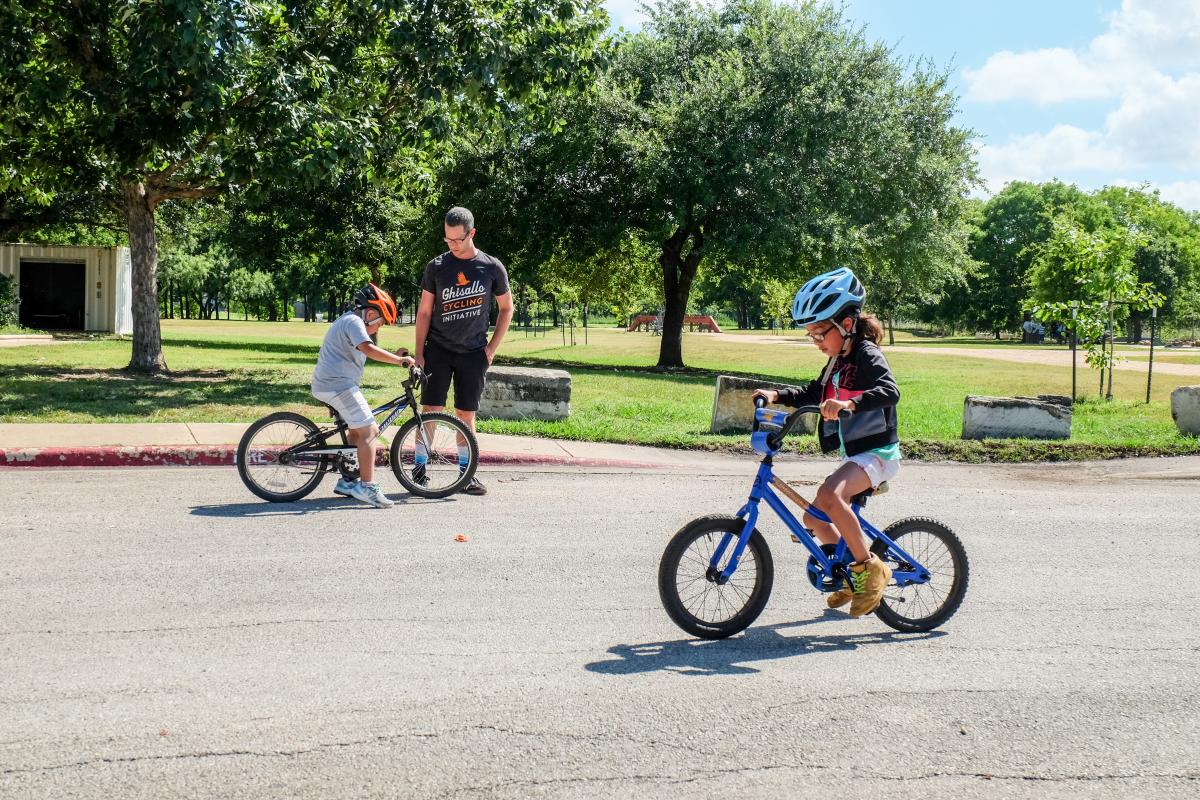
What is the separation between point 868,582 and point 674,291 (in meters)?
27.6

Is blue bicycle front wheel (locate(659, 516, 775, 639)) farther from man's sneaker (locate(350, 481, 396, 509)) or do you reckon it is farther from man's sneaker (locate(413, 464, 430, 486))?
man's sneaker (locate(413, 464, 430, 486))

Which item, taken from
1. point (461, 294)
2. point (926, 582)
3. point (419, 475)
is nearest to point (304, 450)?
point (419, 475)

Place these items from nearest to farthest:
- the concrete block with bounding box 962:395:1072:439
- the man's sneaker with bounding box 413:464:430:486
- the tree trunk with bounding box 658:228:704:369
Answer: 1. the man's sneaker with bounding box 413:464:430:486
2. the concrete block with bounding box 962:395:1072:439
3. the tree trunk with bounding box 658:228:704:369

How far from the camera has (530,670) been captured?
4531 millimetres

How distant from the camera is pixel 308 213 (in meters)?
36.5

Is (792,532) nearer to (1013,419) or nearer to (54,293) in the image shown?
(1013,419)

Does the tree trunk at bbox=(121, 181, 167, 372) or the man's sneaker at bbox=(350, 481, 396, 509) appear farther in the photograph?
the tree trunk at bbox=(121, 181, 167, 372)

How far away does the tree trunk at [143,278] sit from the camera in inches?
771

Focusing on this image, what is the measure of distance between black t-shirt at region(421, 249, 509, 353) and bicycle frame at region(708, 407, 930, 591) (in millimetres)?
4065

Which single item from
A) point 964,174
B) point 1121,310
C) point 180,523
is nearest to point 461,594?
point 180,523

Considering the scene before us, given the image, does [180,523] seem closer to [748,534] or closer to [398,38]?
[748,534]

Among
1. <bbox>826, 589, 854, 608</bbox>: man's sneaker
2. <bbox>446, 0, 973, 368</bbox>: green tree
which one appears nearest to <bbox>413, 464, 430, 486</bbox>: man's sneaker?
<bbox>826, 589, 854, 608</bbox>: man's sneaker

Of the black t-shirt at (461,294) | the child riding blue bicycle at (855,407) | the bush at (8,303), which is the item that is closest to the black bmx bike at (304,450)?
the black t-shirt at (461,294)

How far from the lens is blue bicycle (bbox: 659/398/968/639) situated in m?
5.00
